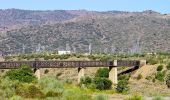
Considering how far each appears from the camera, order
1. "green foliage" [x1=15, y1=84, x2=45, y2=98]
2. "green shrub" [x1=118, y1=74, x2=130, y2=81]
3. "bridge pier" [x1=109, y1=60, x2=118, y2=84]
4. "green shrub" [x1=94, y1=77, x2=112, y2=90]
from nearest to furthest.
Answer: "green foliage" [x1=15, y1=84, x2=45, y2=98], "green shrub" [x1=94, y1=77, x2=112, y2=90], "bridge pier" [x1=109, y1=60, x2=118, y2=84], "green shrub" [x1=118, y1=74, x2=130, y2=81]

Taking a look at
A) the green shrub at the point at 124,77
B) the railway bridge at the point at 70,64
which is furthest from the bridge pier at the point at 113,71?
the green shrub at the point at 124,77

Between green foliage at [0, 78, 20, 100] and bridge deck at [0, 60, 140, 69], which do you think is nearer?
green foliage at [0, 78, 20, 100]

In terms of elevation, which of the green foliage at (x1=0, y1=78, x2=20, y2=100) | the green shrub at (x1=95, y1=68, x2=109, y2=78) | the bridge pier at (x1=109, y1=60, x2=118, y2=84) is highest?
the green foliage at (x1=0, y1=78, x2=20, y2=100)

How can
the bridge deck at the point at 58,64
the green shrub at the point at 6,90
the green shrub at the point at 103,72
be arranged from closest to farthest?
the green shrub at the point at 6,90 → the bridge deck at the point at 58,64 → the green shrub at the point at 103,72

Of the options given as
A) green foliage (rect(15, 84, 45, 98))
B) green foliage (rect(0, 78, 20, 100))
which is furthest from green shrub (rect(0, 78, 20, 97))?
green foliage (rect(15, 84, 45, 98))

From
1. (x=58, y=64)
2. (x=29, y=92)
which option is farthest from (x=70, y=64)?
(x=29, y=92)

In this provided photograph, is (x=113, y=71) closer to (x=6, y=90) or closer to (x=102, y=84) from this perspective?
(x=102, y=84)

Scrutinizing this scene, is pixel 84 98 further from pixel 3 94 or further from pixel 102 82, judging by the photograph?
pixel 102 82

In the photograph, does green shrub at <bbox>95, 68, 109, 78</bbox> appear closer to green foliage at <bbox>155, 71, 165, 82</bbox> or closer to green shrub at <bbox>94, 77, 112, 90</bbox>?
green foliage at <bbox>155, 71, 165, 82</bbox>

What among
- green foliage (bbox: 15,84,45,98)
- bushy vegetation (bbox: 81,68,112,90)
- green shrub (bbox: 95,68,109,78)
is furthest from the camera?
green shrub (bbox: 95,68,109,78)

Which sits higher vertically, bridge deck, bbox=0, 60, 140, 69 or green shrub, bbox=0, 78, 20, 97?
green shrub, bbox=0, 78, 20, 97

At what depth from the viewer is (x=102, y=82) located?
6912 centimetres

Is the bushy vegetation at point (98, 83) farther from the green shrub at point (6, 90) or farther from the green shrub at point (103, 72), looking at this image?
the green shrub at point (6, 90)

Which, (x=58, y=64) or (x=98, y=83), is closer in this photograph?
(x=98, y=83)
